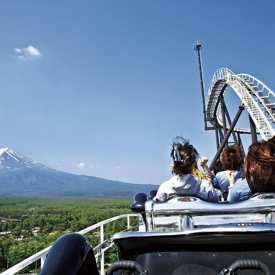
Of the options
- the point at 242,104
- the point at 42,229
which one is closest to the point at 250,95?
the point at 242,104

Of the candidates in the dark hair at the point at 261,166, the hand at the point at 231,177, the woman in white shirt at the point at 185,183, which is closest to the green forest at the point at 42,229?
the woman in white shirt at the point at 185,183

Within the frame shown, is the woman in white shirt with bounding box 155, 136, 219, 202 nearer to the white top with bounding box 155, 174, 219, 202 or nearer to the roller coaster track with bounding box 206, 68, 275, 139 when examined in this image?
the white top with bounding box 155, 174, 219, 202

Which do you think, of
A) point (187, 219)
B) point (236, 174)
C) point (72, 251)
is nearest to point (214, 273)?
point (72, 251)

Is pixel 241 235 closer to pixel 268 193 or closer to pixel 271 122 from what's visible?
pixel 268 193

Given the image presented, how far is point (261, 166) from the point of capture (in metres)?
1.89

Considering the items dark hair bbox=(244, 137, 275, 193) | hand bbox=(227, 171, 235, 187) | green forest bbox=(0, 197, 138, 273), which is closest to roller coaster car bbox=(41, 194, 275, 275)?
green forest bbox=(0, 197, 138, 273)

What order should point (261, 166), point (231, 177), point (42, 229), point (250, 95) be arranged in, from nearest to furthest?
point (261, 166), point (231, 177), point (250, 95), point (42, 229)

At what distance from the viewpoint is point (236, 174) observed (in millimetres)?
3938

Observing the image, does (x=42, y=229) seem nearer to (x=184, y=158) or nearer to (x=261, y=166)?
(x=184, y=158)

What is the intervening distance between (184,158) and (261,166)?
1064 millimetres

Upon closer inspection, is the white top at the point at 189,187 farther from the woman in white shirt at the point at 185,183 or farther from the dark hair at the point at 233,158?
the dark hair at the point at 233,158

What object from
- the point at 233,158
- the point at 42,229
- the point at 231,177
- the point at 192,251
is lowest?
the point at 42,229

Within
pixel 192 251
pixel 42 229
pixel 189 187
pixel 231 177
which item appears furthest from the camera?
pixel 42 229

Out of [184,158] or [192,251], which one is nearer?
[192,251]
